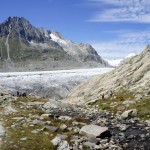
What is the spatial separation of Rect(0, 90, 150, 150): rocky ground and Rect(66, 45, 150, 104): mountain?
67.5ft

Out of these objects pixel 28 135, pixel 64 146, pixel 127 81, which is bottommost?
pixel 64 146

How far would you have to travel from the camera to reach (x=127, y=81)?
85.8m

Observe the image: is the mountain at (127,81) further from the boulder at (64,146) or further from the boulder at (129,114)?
the boulder at (64,146)

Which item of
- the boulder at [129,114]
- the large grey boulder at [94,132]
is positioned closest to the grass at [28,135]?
the large grey boulder at [94,132]

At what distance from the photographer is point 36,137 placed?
3456cm

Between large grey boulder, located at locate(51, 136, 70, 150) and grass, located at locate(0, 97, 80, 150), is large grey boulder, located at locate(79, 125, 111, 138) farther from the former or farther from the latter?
large grey boulder, located at locate(51, 136, 70, 150)

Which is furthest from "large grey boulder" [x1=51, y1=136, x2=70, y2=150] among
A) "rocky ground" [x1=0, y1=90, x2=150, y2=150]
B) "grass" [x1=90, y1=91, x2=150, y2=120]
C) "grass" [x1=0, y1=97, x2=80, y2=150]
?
"grass" [x1=90, y1=91, x2=150, y2=120]

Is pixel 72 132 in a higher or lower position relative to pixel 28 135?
lower

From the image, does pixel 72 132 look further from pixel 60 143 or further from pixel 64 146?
pixel 64 146

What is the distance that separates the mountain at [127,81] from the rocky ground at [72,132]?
67.5 ft

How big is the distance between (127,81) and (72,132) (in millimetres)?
49670

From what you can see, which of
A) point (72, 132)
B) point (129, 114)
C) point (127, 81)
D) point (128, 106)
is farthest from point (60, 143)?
point (127, 81)

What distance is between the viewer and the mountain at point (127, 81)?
7609 centimetres

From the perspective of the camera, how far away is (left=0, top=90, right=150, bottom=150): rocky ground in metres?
32.4
